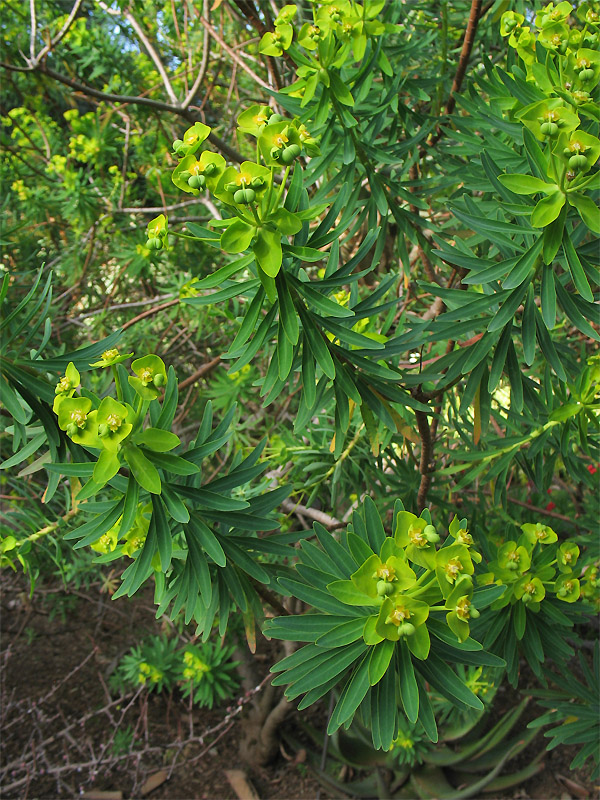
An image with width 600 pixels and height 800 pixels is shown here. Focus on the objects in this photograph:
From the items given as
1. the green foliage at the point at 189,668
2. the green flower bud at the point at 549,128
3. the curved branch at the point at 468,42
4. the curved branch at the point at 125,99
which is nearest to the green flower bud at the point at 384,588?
the green flower bud at the point at 549,128

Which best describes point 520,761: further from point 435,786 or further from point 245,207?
point 245,207

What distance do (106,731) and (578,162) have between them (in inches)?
121

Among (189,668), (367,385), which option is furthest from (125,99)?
(189,668)

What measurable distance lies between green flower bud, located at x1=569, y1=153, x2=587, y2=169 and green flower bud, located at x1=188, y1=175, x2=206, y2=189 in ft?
1.63

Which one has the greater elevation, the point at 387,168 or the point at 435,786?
the point at 387,168

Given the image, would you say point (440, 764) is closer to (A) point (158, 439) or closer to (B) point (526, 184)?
(A) point (158, 439)

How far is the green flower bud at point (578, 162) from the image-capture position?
83cm

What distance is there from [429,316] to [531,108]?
0.83 metres

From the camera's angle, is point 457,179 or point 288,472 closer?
point 457,179

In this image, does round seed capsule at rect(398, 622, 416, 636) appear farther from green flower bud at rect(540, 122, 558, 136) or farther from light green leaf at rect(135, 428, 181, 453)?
green flower bud at rect(540, 122, 558, 136)

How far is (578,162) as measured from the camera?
32.8 inches

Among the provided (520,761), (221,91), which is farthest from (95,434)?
(221,91)

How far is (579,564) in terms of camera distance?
1334 millimetres

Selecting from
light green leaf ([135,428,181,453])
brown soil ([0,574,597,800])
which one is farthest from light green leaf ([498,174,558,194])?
brown soil ([0,574,597,800])
